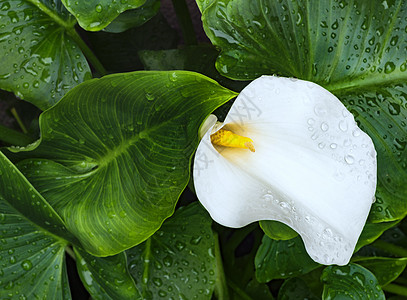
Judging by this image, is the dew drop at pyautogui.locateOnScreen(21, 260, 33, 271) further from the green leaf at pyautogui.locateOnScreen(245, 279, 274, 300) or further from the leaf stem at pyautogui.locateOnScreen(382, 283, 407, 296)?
the leaf stem at pyautogui.locateOnScreen(382, 283, 407, 296)

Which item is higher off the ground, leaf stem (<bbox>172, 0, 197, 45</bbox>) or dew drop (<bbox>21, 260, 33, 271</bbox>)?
leaf stem (<bbox>172, 0, 197, 45</bbox>)

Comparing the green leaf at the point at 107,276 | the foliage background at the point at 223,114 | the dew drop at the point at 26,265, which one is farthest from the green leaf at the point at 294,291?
the dew drop at the point at 26,265

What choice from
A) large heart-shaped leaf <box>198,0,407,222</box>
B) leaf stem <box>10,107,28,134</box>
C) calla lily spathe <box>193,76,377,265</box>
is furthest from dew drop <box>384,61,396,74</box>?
leaf stem <box>10,107,28,134</box>

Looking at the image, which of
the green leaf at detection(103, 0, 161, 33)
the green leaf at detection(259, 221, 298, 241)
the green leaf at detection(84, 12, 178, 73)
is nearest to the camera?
the green leaf at detection(259, 221, 298, 241)

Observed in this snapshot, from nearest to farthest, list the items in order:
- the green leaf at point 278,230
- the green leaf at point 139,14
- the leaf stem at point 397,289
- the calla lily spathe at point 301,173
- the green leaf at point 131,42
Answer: the calla lily spathe at point 301,173, the green leaf at point 278,230, the green leaf at point 139,14, the leaf stem at point 397,289, the green leaf at point 131,42

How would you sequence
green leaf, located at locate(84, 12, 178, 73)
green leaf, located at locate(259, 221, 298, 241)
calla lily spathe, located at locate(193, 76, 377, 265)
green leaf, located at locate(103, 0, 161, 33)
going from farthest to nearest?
green leaf, located at locate(84, 12, 178, 73)
green leaf, located at locate(103, 0, 161, 33)
green leaf, located at locate(259, 221, 298, 241)
calla lily spathe, located at locate(193, 76, 377, 265)

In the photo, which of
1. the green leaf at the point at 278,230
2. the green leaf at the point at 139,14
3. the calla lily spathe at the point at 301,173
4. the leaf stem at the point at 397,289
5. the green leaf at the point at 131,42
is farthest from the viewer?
the green leaf at the point at 131,42

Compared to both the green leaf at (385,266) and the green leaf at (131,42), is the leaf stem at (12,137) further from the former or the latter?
the green leaf at (385,266)
